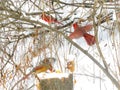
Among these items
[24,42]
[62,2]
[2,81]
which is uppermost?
[62,2]

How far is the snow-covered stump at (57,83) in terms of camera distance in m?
1.23

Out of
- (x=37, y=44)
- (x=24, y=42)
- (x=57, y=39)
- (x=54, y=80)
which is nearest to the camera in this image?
(x=54, y=80)

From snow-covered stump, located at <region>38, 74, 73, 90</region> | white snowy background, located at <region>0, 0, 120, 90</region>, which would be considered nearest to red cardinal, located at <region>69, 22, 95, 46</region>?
white snowy background, located at <region>0, 0, 120, 90</region>

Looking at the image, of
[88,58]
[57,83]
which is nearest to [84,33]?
[88,58]

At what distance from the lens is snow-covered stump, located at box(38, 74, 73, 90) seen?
1.23 meters

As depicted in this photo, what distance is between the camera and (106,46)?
2.47 meters

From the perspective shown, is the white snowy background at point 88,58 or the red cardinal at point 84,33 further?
the red cardinal at point 84,33

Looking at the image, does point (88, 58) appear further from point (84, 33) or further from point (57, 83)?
point (57, 83)

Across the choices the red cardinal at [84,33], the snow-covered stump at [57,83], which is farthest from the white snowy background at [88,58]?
the snow-covered stump at [57,83]

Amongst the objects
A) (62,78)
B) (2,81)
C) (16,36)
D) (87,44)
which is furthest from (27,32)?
(62,78)

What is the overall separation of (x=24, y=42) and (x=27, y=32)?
273 millimetres

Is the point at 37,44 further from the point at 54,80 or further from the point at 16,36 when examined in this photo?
the point at 54,80

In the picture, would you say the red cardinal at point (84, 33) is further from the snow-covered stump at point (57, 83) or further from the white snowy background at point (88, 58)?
the snow-covered stump at point (57, 83)

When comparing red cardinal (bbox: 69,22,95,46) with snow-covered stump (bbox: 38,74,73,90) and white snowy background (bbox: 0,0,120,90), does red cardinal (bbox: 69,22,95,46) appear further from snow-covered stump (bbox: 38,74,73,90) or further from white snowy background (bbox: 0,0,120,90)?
snow-covered stump (bbox: 38,74,73,90)
